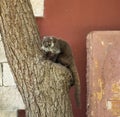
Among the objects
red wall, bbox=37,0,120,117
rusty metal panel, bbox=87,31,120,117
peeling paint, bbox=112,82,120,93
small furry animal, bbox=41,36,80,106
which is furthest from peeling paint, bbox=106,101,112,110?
small furry animal, bbox=41,36,80,106

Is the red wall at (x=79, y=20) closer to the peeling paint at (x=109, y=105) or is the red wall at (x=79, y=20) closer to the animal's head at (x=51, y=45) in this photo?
the peeling paint at (x=109, y=105)

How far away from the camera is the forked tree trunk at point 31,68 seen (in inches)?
87.7

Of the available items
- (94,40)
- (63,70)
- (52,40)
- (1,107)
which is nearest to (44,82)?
(63,70)

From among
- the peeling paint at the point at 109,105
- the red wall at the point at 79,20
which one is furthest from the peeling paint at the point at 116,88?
the red wall at the point at 79,20

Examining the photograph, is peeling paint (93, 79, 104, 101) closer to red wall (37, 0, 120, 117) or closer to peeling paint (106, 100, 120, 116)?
peeling paint (106, 100, 120, 116)

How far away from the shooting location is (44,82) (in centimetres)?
226

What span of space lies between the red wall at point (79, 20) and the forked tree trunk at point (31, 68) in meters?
0.94

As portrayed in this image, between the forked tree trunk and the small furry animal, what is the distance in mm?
118

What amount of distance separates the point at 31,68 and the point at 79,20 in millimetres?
1066

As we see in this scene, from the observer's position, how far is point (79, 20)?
10.5ft

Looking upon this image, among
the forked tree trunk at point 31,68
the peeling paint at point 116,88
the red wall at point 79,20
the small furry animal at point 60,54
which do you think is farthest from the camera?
the red wall at point 79,20

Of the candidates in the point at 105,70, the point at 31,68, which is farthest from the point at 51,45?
the point at 105,70

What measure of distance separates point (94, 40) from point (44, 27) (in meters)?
0.45

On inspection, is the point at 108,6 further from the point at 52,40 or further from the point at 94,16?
the point at 52,40
